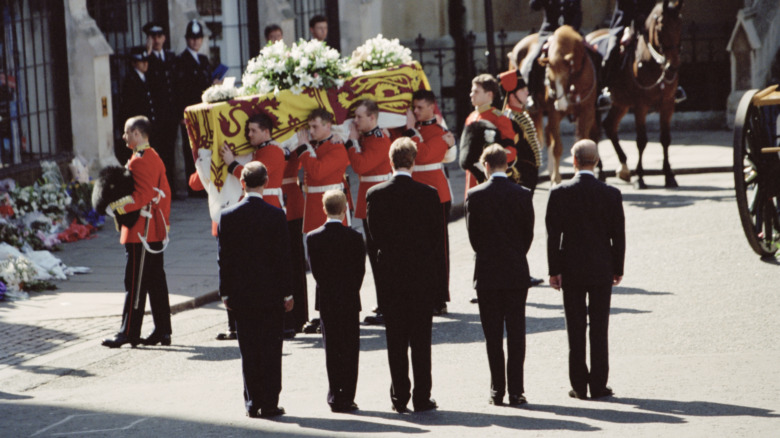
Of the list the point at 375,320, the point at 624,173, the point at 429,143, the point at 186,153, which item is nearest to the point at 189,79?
the point at 186,153

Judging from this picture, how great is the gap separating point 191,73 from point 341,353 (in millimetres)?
9703

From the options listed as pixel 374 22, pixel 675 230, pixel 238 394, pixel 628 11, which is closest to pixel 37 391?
pixel 238 394

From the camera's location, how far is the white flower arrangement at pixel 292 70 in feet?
32.9

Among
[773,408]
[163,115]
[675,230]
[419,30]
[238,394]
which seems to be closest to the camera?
[773,408]

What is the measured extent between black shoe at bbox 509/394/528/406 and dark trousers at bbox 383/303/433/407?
48 centimetres

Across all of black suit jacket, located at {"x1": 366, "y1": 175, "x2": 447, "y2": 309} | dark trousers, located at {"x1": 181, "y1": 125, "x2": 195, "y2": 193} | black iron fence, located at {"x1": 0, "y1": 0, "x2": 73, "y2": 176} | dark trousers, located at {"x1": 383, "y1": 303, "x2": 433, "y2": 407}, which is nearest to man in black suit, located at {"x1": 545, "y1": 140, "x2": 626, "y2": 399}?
black suit jacket, located at {"x1": 366, "y1": 175, "x2": 447, "y2": 309}

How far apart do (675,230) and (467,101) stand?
29.5ft

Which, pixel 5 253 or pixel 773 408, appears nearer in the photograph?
pixel 773 408

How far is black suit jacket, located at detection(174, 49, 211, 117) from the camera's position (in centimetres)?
1659

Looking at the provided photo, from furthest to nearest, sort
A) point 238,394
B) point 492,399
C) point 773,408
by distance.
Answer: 1. point 238,394
2. point 492,399
3. point 773,408

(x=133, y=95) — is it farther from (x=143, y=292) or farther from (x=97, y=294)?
(x=143, y=292)

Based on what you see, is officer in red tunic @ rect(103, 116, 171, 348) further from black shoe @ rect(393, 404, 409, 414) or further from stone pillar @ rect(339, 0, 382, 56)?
stone pillar @ rect(339, 0, 382, 56)

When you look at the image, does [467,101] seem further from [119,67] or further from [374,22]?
[119,67]

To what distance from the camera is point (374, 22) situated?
2456cm
